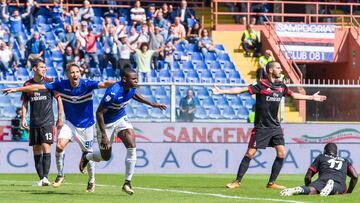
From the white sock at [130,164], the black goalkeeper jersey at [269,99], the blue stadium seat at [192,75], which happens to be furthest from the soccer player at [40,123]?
the blue stadium seat at [192,75]

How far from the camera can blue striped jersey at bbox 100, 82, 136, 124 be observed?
1661 centimetres

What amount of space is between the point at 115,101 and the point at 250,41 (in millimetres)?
19827

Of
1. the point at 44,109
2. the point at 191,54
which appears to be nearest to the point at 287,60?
the point at 191,54

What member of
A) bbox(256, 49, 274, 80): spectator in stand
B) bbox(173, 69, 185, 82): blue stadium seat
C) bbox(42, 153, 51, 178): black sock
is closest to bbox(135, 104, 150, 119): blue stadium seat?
bbox(173, 69, 185, 82): blue stadium seat

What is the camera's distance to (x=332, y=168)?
1730 cm

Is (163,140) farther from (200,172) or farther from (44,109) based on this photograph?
(44,109)

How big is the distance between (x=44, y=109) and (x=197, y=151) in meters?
7.44

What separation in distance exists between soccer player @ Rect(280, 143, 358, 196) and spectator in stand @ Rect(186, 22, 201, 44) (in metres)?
18.1

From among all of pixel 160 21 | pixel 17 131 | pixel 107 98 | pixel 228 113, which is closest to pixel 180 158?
pixel 228 113

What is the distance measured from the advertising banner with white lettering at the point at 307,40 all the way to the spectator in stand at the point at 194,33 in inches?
115

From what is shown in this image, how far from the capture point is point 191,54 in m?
34.8

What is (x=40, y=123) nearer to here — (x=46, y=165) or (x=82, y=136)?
(x=46, y=165)

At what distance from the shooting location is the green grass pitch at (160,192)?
52.3ft

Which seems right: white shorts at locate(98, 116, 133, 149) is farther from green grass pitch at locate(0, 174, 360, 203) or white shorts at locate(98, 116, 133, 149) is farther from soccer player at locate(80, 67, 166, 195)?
green grass pitch at locate(0, 174, 360, 203)
